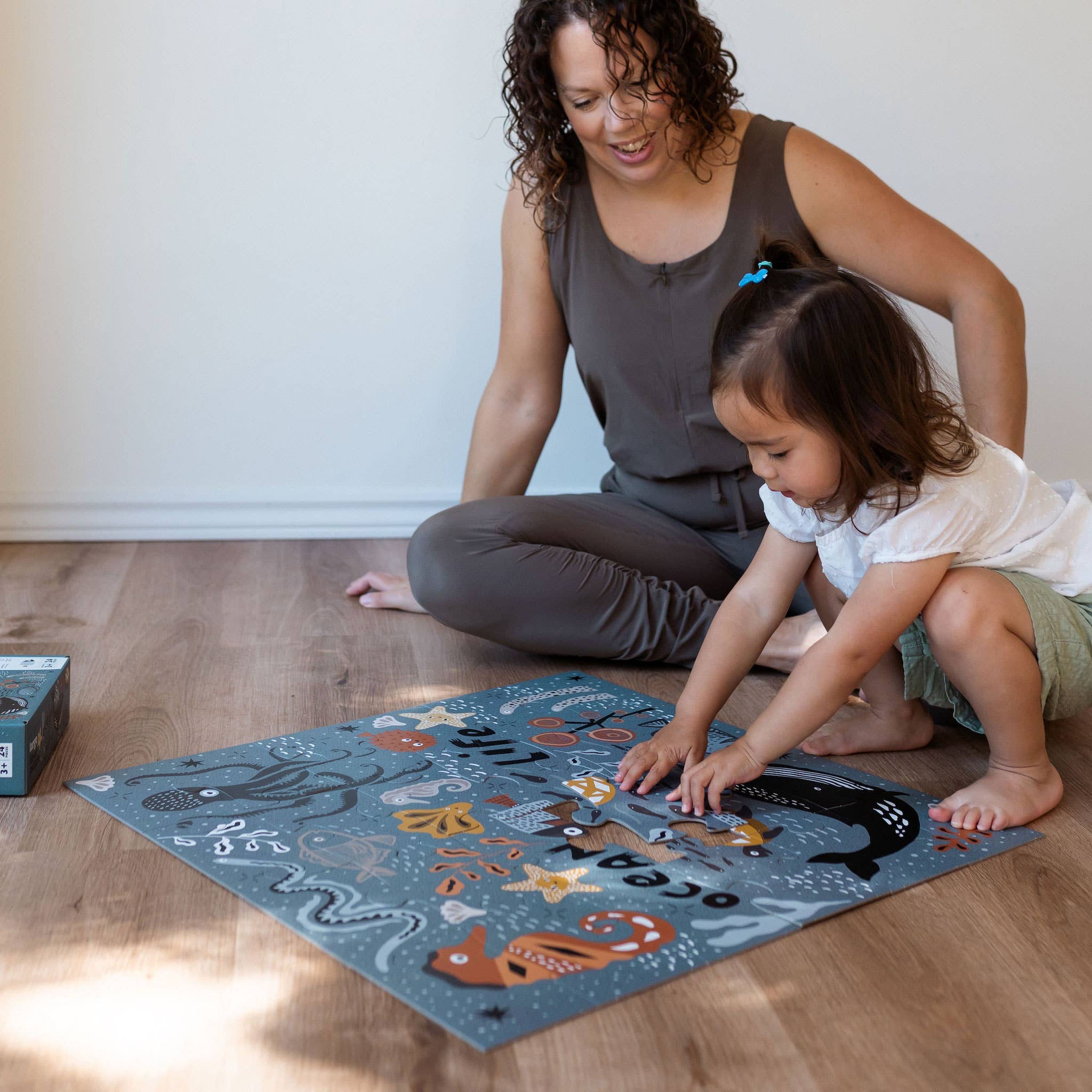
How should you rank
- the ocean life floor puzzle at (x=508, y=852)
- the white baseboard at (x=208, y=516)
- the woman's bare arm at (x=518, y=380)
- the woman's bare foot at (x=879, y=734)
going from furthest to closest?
the white baseboard at (x=208, y=516) < the woman's bare arm at (x=518, y=380) < the woman's bare foot at (x=879, y=734) < the ocean life floor puzzle at (x=508, y=852)

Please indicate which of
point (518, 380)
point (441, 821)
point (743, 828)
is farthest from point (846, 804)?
point (518, 380)

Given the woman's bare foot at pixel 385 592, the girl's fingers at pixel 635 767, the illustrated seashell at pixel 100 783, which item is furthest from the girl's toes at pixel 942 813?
the woman's bare foot at pixel 385 592

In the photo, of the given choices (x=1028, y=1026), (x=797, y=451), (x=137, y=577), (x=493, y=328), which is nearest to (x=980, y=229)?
(x=493, y=328)

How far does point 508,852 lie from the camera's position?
929 mm

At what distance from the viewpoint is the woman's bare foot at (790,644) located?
1.43 meters

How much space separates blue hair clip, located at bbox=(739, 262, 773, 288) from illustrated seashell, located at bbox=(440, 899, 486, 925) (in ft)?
1.86

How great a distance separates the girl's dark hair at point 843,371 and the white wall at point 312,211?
1229 millimetres

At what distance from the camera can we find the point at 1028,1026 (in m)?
0.73

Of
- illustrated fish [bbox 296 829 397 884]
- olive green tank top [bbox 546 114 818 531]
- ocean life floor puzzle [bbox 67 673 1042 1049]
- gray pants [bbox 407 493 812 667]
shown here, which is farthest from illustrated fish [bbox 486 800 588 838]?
olive green tank top [bbox 546 114 818 531]

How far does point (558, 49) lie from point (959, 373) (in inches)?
23.5

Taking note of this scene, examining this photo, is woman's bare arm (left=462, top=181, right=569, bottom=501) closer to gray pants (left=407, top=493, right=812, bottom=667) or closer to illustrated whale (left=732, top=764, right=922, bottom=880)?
gray pants (left=407, top=493, right=812, bottom=667)

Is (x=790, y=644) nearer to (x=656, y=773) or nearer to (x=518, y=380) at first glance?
(x=656, y=773)

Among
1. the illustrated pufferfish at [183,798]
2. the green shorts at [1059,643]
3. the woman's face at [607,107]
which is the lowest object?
the illustrated pufferfish at [183,798]

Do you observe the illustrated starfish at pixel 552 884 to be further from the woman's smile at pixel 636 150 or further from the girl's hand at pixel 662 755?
the woman's smile at pixel 636 150
